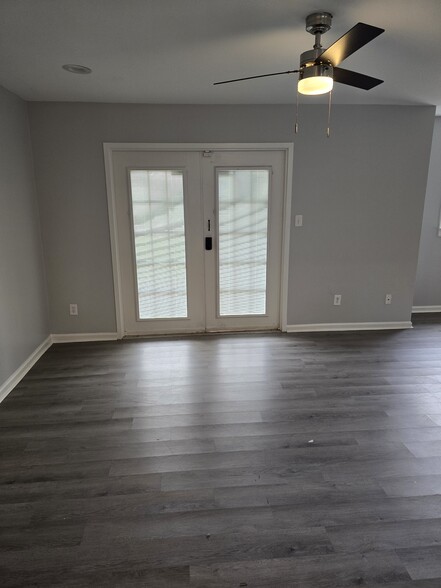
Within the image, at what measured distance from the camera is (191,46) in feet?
7.34

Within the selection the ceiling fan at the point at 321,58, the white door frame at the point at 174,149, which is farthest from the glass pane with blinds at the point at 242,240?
the ceiling fan at the point at 321,58

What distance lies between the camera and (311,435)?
7.52ft

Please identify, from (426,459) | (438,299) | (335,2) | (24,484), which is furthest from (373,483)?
(438,299)

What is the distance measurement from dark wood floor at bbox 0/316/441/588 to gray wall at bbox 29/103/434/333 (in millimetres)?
907

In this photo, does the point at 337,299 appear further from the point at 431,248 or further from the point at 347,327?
the point at 431,248

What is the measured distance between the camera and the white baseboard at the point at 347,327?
13.5ft

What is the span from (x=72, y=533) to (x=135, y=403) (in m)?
1.07

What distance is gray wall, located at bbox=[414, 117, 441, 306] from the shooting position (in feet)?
14.7

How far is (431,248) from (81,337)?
→ 4415 millimetres

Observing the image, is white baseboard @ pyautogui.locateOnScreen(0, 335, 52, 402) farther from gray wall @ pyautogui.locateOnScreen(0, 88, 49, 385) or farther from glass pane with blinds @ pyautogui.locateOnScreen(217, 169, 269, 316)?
glass pane with blinds @ pyautogui.locateOnScreen(217, 169, 269, 316)

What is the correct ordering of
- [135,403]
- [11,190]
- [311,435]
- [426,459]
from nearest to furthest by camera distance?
1. [426,459]
2. [311,435]
3. [135,403]
4. [11,190]

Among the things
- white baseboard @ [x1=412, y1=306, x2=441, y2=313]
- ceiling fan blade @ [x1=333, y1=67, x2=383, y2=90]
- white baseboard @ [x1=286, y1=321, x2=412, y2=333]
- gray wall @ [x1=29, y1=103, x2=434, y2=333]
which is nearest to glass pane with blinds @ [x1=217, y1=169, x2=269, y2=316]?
gray wall @ [x1=29, y1=103, x2=434, y2=333]

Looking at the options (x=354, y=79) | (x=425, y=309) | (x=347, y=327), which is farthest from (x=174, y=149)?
(x=425, y=309)

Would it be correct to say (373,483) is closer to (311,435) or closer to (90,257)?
(311,435)
